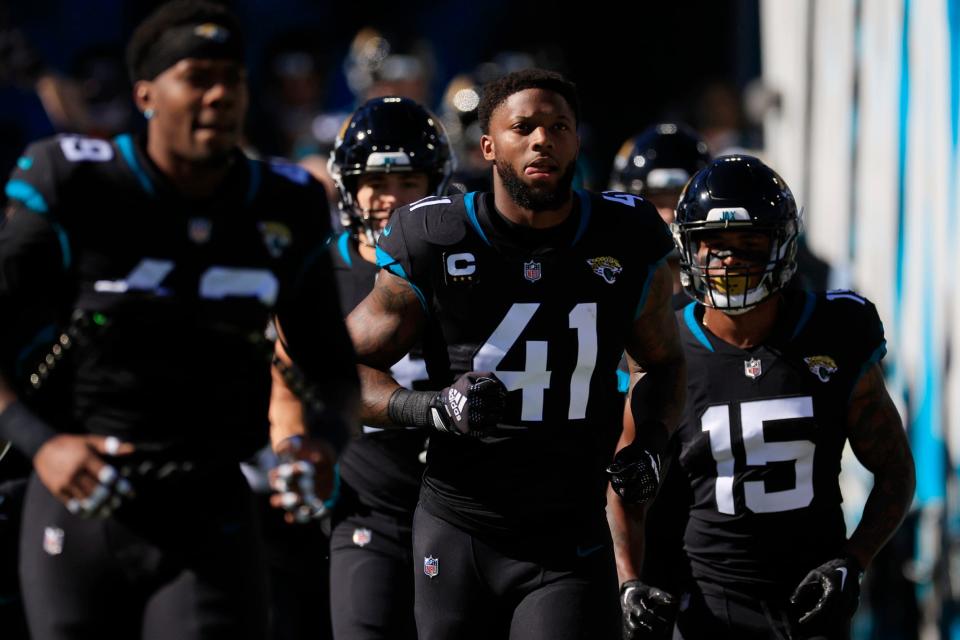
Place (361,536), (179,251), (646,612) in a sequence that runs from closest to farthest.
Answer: (179,251), (646,612), (361,536)

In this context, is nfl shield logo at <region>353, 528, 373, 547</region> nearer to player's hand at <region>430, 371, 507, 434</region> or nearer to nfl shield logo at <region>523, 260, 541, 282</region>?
player's hand at <region>430, 371, 507, 434</region>

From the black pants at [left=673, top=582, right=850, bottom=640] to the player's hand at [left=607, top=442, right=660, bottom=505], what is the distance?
618 mm

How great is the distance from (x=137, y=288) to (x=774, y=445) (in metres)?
1.98

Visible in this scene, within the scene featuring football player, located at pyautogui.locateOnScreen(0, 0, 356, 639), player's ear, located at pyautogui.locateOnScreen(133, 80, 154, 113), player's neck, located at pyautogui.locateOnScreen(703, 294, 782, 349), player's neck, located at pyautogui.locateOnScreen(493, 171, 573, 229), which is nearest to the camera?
football player, located at pyautogui.locateOnScreen(0, 0, 356, 639)

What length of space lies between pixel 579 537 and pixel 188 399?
3.75ft

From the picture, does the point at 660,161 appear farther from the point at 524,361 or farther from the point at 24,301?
the point at 24,301

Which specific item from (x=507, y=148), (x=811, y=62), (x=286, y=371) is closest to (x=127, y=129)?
(x=811, y=62)

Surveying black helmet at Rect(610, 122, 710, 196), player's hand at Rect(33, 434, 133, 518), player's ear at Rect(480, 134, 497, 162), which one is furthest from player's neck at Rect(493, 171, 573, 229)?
black helmet at Rect(610, 122, 710, 196)

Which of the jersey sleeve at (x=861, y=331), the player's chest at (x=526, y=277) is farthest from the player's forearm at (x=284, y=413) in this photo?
the jersey sleeve at (x=861, y=331)

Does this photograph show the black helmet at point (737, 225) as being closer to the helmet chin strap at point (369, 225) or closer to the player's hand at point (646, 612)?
the player's hand at point (646, 612)

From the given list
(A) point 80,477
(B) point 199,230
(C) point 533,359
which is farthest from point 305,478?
(C) point 533,359

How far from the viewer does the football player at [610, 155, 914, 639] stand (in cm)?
496

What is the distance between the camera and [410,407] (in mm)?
4613

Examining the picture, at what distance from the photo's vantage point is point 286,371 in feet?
17.2
